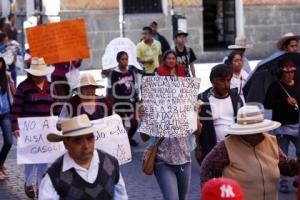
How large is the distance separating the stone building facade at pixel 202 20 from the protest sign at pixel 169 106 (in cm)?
1536

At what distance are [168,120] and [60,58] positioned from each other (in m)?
3.41

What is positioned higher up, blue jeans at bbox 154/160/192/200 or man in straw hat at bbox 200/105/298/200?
man in straw hat at bbox 200/105/298/200

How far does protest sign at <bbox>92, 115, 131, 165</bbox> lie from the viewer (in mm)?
6547

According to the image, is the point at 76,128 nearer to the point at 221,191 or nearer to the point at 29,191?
the point at 221,191

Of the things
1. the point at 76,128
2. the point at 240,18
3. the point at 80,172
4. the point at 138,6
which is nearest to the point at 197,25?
the point at 240,18

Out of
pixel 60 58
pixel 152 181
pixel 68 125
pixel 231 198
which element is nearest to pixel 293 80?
pixel 152 181

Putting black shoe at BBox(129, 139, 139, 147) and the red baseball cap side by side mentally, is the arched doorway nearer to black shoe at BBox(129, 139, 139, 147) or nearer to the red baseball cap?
black shoe at BBox(129, 139, 139, 147)

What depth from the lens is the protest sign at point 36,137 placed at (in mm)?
7461

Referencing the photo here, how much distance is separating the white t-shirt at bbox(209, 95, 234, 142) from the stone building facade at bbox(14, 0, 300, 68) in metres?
15.3

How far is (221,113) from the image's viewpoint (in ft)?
22.2

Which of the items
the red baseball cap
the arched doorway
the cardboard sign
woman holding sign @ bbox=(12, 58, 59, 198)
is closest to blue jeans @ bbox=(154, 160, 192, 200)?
the cardboard sign

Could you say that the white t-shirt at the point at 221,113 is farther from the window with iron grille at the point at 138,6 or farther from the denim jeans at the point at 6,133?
the window with iron grille at the point at 138,6

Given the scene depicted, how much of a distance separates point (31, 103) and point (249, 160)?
366 cm

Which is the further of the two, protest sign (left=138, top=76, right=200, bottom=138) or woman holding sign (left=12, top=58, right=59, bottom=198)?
woman holding sign (left=12, top=58, right=59, bottom=198)
